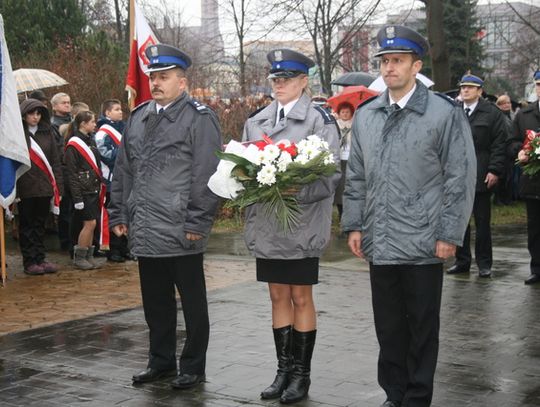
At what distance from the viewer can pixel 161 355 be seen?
6355 millimetres

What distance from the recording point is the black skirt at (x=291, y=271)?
579 centimetres

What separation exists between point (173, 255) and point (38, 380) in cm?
132

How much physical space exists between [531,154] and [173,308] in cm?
465

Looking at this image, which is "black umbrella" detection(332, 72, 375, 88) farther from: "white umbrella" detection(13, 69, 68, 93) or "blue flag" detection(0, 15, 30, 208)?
"blue flag" detection(0, 15, 30, 208)

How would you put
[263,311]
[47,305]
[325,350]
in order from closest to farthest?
1. [325,350]
2. [263,311]
3. [47,305]

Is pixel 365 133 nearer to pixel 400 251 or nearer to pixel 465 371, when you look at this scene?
pixel 400 251

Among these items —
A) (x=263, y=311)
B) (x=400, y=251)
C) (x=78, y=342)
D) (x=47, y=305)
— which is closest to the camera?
(x=400, y=251)

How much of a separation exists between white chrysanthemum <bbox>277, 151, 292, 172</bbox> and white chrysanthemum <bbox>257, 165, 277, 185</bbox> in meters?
0.04

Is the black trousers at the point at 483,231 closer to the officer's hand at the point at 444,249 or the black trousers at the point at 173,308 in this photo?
the black trousers at the point at 173,308

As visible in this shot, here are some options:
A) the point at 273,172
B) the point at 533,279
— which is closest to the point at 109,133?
the point at 533,279

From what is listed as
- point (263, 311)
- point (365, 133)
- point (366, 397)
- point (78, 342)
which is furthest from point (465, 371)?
point (78, 342)

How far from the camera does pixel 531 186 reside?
32.2 feet

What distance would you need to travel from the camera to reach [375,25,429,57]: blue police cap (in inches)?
210

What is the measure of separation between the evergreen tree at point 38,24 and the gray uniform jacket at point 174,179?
54.7ft
